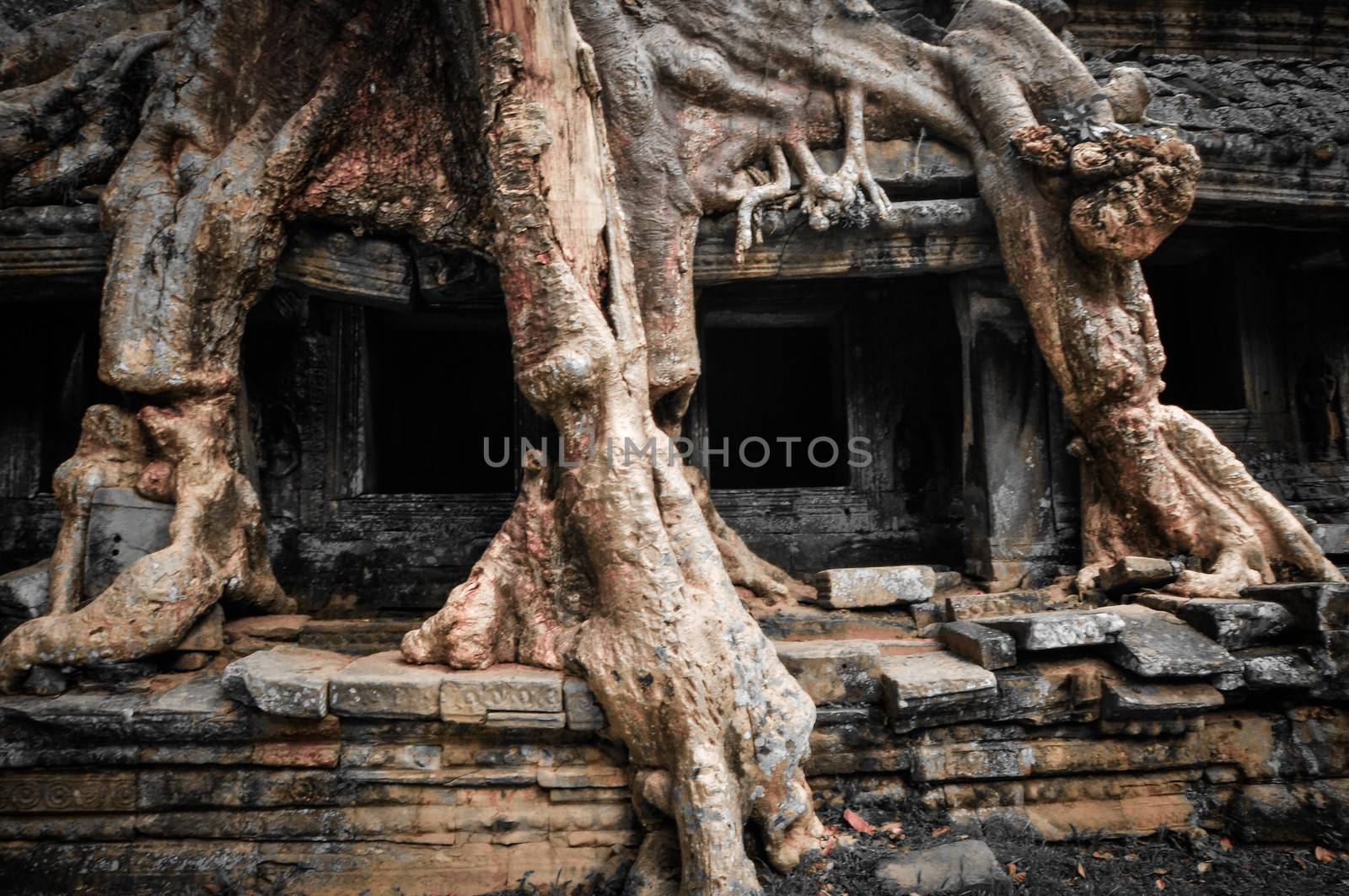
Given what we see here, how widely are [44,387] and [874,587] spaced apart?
5235mm

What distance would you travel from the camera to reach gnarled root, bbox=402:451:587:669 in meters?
2.99

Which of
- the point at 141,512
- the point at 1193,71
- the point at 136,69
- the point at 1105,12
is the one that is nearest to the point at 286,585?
the point at 141,512

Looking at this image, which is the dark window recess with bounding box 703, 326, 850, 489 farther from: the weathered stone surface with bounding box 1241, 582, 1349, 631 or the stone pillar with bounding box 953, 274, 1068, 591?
the weathered stone surface with bounding box 1241, 582, 1349, 631

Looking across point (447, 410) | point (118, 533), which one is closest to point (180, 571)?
point (118, 533)

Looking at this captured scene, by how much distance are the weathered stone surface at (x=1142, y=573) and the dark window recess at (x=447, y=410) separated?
15.8 ft

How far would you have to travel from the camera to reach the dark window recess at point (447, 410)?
7324 millimetres

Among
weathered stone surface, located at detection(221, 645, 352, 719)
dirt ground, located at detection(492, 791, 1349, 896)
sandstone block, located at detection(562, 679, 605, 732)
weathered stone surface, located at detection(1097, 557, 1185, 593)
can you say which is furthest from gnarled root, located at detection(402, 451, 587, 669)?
weathered stone surface, located at detection(1097, 557, 1185, 593)

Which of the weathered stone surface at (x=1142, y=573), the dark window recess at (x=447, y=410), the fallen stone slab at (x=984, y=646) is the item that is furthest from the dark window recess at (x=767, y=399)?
the fallen stone slab at (x=984, y=646)

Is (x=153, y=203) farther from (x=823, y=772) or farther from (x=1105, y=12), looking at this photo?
(x=1105, y=12)

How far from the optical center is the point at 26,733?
2.82 meters

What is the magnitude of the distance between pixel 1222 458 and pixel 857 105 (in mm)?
2475

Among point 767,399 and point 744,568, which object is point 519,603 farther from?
point 767,399

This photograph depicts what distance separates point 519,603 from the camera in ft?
10.2

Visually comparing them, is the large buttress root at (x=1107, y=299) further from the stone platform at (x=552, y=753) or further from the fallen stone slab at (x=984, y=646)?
the fallen stone slab at (x=984, y=646)
